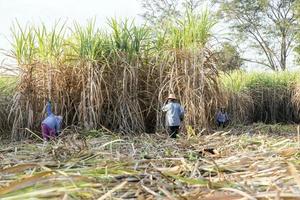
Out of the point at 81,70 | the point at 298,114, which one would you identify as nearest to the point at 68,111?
the point at 81,70

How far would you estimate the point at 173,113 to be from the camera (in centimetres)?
714

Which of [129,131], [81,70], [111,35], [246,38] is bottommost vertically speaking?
[129,131]

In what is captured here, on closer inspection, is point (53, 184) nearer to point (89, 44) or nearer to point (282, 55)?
point (89, 44)

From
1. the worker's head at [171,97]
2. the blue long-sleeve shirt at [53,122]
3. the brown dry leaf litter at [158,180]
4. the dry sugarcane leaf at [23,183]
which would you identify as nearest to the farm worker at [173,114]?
the worker's head at [171,97]

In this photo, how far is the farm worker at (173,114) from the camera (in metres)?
7.13

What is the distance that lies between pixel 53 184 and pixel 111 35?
6.86 metres

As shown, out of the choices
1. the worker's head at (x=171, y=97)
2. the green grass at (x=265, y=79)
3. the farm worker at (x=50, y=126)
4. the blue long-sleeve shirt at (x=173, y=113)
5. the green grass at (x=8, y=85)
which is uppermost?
the green grass at (x=265, y=79)

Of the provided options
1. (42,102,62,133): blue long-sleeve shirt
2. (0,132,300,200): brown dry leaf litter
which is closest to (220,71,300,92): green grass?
(42,102,62,133): blue long-sleeve shirt

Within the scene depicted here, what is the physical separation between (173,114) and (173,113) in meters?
0.01

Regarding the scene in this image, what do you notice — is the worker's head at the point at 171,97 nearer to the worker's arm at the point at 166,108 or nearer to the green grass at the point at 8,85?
the worker's arm at the point at 166,108

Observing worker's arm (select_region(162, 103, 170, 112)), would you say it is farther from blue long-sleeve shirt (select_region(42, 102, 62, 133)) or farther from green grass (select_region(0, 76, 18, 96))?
green grass (select_region(0, 76, 18, 96))

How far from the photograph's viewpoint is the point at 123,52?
26.6 ft

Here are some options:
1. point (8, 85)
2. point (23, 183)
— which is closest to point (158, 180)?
point (23, 183)

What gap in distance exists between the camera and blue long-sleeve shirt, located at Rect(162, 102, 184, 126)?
7126 millimetres
